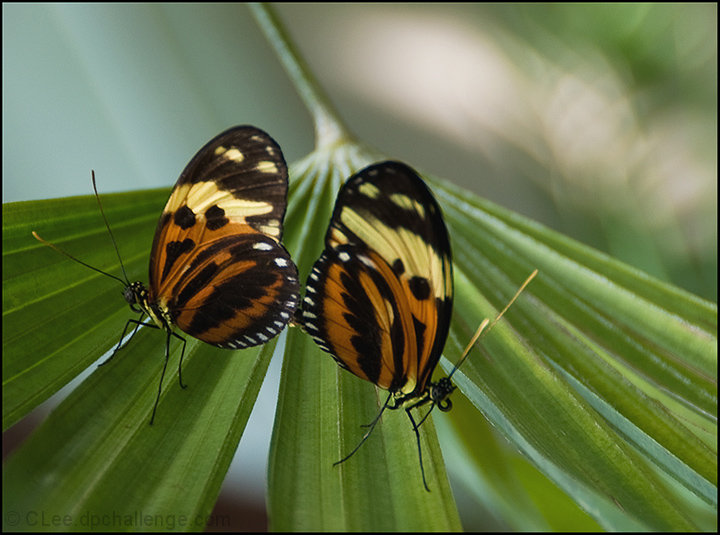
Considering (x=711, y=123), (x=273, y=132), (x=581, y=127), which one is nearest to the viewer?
(x=273, y=132)

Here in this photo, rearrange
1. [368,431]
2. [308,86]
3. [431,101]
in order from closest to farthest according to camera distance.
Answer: [368,431] < [308,86] < [431,101]

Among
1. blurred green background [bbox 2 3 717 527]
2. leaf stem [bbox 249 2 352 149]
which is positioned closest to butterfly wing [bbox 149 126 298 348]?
leaf stem [bbox 249 2 352 149]

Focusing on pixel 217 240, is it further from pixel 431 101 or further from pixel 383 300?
pixel 431 101

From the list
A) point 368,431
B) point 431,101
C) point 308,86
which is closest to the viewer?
point 368,431

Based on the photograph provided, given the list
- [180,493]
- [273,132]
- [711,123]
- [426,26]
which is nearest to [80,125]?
[273,132]

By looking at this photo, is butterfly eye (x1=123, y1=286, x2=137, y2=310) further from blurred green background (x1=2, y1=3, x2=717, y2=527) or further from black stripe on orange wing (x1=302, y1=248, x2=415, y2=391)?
blurred green background (x1=2, y1=3, x2=717, y2=527)

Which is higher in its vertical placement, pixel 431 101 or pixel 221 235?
pixel 431 101

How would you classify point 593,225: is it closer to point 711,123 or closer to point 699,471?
point 711,123

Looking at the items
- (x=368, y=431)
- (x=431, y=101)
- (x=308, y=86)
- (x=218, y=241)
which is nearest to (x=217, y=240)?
(x=218, y=241)
